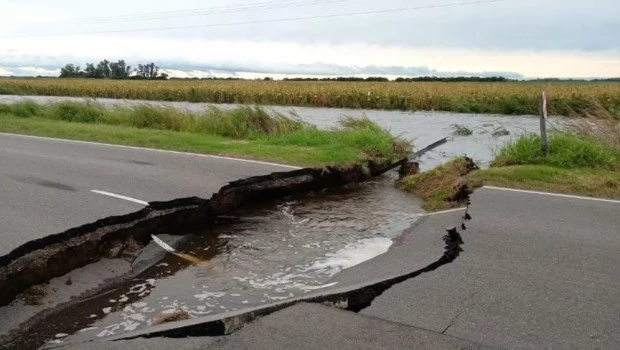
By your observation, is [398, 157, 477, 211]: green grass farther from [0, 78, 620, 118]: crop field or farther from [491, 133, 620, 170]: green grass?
[0, 78, 620, 118]: crop field

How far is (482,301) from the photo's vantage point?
4.58m

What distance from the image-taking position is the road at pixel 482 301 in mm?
3867

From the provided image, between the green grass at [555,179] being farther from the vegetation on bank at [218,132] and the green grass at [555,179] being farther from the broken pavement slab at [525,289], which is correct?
the vegetation on bank at [218,132]

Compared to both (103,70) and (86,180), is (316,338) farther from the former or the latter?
(103,70)

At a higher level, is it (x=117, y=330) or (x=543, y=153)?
(x=543, y=153)

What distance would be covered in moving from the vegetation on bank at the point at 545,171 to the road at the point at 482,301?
2.19 m

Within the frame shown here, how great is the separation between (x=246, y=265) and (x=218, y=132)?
11.2m

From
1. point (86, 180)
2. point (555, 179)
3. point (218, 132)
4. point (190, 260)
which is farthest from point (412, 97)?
point (190, 260)

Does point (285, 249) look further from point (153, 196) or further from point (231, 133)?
point (231, 133)

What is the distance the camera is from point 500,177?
9.71 m

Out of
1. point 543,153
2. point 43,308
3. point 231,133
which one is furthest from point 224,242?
point 231,133

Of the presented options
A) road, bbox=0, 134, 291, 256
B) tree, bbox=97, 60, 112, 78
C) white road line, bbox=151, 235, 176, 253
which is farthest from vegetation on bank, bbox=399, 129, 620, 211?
tree, bbox=97, 60, 112, 78

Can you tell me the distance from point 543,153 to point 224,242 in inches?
283

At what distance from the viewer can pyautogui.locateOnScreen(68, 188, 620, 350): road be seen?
3.87 metres
